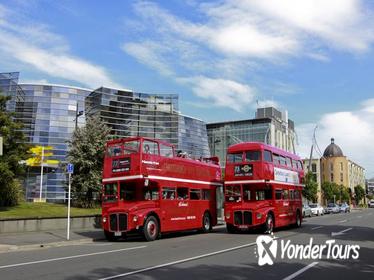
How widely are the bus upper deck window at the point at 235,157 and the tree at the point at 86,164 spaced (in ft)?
41.4

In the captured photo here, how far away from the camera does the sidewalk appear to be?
18.1 meters

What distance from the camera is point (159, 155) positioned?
2222cm

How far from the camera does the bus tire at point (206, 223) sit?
25.9 m

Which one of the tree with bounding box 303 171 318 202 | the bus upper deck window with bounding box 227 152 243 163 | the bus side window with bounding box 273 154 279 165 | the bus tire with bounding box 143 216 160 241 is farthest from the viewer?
the tree with bounding box 303 171 318 202

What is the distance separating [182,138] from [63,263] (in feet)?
257

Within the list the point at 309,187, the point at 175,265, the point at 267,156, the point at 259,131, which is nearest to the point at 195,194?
the point at 267,156

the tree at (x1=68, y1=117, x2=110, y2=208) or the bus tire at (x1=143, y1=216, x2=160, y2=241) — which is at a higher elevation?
the tree at (x1=68, y1=117, x2=110, y2=208)

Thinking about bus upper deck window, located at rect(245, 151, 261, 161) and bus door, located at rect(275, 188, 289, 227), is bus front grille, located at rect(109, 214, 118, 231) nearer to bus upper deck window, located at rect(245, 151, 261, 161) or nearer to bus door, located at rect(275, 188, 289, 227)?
bus upper deck window, located at rect(245, 151, 261, 161)

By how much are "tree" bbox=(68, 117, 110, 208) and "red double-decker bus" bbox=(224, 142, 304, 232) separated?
41.9ft

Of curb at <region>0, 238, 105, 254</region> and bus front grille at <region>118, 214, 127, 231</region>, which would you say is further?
bus front grille at <region>118, 214, 127, 231</region>

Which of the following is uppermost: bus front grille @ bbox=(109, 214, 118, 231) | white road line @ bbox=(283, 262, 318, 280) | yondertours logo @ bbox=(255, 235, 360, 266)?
bus front grille @ bbox=(109, 214, 118, 231)

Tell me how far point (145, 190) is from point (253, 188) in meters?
6.05

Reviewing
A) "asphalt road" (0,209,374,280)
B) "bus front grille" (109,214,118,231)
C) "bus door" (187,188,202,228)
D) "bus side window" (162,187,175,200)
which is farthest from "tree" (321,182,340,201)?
"asphalt road" (0,209,374,280)

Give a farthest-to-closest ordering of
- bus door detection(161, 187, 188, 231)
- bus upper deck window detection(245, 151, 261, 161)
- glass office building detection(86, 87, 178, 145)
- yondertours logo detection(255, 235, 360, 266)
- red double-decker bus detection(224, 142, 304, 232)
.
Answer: glass office building detection(86, 87, 178, 145) → bus upper deck window detection(245, 151, 261, 161) → red double-decker bus detection(224, 142, 304, 232) → bus door detection(161, 187, 188, 231) → yondertours logo detection(255, 235, 360, 266)
